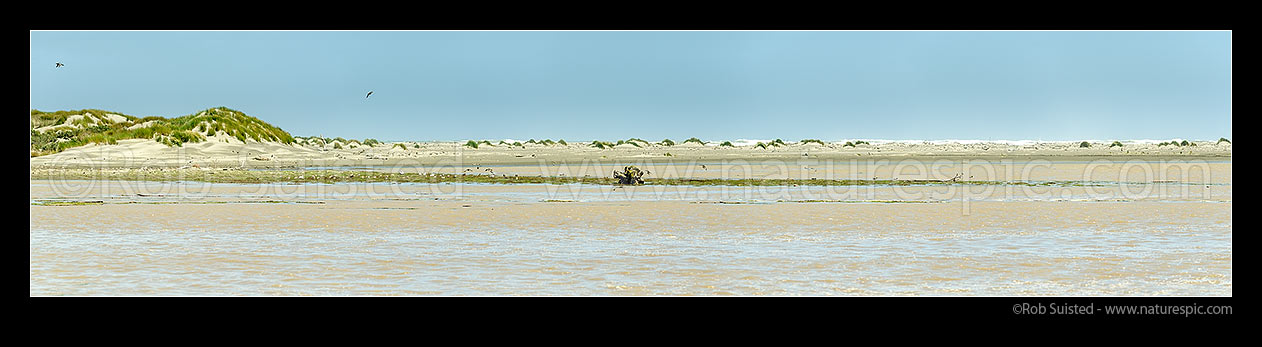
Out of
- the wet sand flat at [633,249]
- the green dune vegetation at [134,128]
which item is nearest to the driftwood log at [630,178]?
the wet sand flat at [633,249]

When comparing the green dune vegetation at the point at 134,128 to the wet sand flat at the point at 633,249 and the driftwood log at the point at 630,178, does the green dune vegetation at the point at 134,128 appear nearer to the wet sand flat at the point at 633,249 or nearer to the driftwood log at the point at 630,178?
the driftwood log at the point at 630,178

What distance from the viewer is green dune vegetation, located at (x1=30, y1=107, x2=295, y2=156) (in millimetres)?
30984

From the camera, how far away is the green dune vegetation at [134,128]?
3098 cm

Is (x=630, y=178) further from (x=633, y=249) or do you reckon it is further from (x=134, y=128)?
(x=134, y=128)

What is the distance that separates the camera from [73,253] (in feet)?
27.5

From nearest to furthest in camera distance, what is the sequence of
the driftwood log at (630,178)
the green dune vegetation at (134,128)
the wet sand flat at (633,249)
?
the wet sand flat at (633,249)
the driftwood log at (630,178)
the green dune vegetation at (134,128)

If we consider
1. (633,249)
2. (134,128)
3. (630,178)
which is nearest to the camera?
(633,249)

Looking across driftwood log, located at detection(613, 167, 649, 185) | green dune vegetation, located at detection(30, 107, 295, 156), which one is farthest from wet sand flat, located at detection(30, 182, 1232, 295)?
green dune vegetation, located at detection(30, 107, 295, 156)

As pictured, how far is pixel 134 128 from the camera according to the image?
112ft

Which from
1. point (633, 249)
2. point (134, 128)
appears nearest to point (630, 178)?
point (633, 249)

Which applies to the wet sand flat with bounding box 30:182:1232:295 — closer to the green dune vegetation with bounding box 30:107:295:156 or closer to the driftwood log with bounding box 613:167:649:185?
the driftwood log with bounding box 613:167:649:185

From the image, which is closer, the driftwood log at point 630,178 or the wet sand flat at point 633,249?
the wet sand flat at point 633,249

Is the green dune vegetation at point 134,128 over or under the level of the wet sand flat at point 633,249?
over
